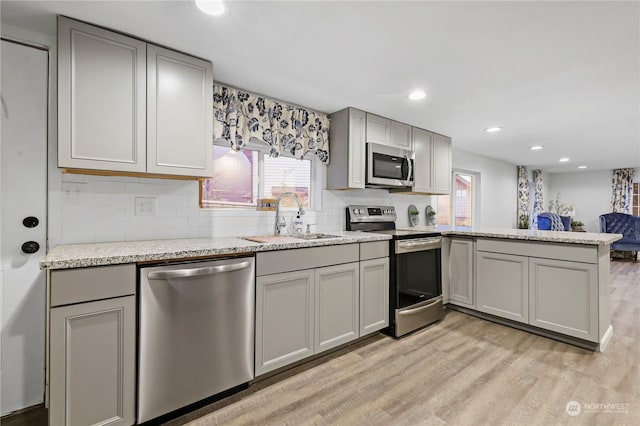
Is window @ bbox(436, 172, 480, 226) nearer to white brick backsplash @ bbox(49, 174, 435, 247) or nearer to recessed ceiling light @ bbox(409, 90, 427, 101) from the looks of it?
recessed ceiling light @ bbox(409, 90, 427, 101)

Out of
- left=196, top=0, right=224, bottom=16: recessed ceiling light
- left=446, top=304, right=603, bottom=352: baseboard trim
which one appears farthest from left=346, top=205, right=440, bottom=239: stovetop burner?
left=196, top=0, right=224, bottom=16: recessed ceiling light

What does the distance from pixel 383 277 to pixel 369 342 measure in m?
0.56

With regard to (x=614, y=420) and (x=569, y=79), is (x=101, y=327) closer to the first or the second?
(x=614, y=420)

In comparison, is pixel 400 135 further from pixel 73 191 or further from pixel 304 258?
pixel 73 191

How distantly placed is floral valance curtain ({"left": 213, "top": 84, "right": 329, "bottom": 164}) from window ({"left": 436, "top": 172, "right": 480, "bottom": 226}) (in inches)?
106

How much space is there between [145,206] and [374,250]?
70.3 inches

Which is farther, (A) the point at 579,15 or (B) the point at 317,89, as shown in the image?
(B) the point at 317,89

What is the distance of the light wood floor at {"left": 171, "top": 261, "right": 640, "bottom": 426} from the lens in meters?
1.70

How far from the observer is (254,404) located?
5.97 ft

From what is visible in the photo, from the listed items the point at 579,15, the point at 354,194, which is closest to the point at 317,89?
the point at 354,194

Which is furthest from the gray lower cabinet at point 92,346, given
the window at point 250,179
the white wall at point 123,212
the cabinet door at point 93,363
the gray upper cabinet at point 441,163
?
the gray upper cabinet at point 441,163

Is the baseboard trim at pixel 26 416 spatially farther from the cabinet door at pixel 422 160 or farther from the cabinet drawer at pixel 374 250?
the cabinet door at pixel 422 160

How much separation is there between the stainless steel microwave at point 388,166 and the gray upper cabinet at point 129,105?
5.30ft

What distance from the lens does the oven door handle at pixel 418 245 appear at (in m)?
2.77
